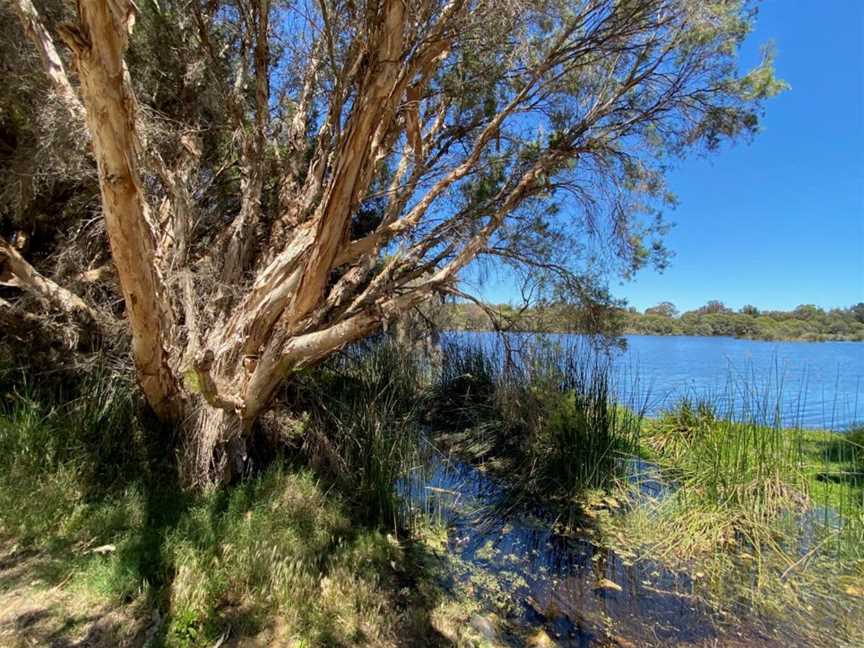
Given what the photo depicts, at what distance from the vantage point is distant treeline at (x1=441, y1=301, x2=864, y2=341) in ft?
18.5

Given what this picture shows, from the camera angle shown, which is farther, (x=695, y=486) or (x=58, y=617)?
(x=695, y=486)

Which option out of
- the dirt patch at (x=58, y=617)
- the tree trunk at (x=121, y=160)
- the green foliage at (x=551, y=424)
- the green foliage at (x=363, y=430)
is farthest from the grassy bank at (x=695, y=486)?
the tree trunk at (x=121, y=160)

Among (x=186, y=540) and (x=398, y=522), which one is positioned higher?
(x=186, y=540)

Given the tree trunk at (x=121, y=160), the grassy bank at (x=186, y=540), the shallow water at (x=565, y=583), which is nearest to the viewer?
the tree trunk at (x=121, y=160)

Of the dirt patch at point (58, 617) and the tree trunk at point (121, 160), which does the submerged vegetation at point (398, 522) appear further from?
the tree trunk at point (121, 160)

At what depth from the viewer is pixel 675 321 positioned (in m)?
19.4

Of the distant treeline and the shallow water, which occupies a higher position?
the distant treeline

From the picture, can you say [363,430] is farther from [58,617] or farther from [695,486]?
[695,486]

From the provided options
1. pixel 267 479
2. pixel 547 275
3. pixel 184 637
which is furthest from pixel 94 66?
pixel 547 275

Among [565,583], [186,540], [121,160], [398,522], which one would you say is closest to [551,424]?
[565,583]

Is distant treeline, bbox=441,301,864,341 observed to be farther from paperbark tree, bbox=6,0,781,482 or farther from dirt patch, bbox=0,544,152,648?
dirt patch, bbox=0,544,152,648

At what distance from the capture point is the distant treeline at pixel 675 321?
562cm

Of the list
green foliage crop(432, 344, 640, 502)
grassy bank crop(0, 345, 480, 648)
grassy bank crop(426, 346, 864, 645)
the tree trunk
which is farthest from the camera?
green foliage crop(432, 344, 640, 502)

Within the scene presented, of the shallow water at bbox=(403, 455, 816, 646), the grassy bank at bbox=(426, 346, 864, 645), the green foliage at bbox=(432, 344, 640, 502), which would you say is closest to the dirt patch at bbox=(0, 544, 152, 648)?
the shallow water at bbox=(403, 455, 816, 646)
